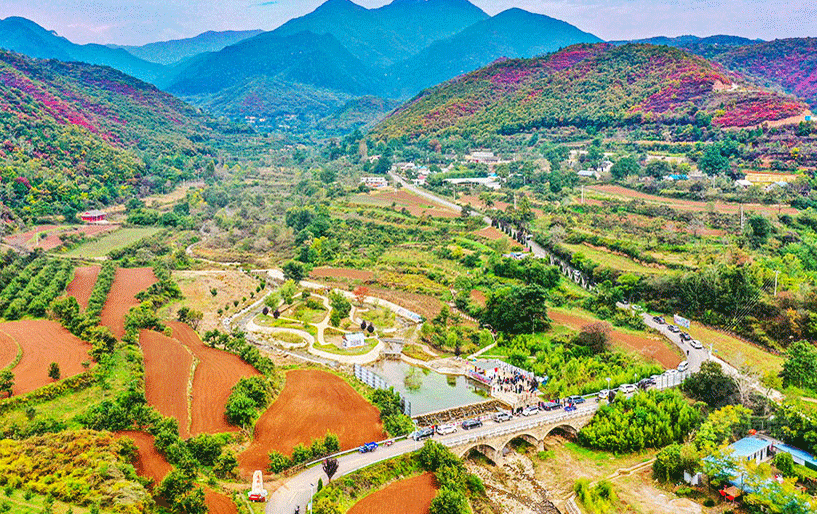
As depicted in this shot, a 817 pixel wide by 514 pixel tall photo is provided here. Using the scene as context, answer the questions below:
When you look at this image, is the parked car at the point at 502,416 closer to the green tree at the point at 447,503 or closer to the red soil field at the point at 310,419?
the red soil field at the point at 310,419

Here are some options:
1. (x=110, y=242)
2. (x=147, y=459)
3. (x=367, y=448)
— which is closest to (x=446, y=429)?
(x=367, y=448)

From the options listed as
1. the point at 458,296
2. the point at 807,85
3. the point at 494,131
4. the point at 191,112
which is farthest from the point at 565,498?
the point at 807,85

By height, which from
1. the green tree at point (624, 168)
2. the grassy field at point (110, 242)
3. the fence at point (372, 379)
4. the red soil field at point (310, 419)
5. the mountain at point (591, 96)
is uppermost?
the mountain at point (591, 96)

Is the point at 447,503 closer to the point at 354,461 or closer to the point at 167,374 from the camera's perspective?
the point at 354,461

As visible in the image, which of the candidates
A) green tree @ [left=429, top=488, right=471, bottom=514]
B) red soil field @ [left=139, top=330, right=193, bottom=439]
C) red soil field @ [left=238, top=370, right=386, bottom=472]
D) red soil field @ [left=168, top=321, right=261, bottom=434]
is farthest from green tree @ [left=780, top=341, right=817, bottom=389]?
red soil field @ [left=139, top=330, right=193, bottom=439]

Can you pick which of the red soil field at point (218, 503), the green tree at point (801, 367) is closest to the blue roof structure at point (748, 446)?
the green tree at point (801, 367)
